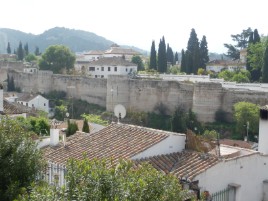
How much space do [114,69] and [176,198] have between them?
5296 centimetres

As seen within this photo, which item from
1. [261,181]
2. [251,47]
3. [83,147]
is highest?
[251,47]

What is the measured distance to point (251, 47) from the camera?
46875 millimetres

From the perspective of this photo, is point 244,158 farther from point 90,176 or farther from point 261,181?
point 90,176

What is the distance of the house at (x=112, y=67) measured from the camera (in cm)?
5791

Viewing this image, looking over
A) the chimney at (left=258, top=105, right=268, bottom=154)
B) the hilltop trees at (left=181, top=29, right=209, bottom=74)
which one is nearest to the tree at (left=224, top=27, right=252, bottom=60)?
the hilltop trees at (left=181, top=29, right=209, bottom=74)

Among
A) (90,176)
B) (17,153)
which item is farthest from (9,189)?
(90,176)

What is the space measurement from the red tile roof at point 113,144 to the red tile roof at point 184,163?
15.8 inches

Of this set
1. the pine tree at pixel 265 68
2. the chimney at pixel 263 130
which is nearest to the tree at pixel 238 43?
the pine tree at pixel 265 68

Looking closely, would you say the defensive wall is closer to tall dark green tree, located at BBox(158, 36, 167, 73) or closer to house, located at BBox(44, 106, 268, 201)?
Result: tall dark green tree, located at BBox(158, 36, 167, 73)

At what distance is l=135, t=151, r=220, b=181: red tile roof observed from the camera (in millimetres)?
9172

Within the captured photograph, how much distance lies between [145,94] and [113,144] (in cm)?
3312

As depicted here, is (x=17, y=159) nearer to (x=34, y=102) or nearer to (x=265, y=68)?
(x=265, y=68)

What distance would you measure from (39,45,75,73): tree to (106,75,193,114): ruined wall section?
2229 cm

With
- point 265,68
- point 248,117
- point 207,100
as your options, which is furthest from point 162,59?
point 248,117
